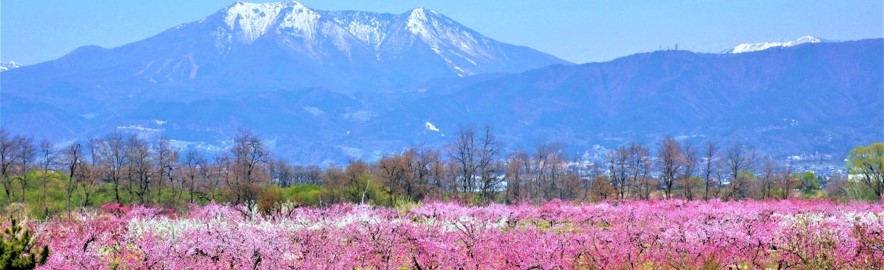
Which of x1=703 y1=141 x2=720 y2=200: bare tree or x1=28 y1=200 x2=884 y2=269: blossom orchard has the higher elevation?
x1=703 y1=141 x2=720 y2=200: bare tree

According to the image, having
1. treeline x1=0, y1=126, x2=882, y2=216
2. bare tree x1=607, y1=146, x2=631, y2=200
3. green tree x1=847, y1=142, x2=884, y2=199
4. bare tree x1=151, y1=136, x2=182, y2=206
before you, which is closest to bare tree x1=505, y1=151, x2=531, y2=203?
treeline x1=0, y1=126, x2=882, y2=216

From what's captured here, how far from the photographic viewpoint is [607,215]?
26.3m

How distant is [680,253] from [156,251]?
850 centimetres

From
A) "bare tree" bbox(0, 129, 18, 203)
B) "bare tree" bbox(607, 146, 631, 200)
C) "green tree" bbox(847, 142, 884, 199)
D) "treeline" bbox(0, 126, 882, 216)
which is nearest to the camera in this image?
"bare tree" bbox(0, 129, 18, 203)

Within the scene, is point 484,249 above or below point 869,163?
below

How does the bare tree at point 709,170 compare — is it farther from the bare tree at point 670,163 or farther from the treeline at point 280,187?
the bare tree at point 670,163

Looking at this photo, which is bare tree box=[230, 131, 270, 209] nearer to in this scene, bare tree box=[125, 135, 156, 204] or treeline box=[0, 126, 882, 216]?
treeline box=[0, 126, 882, 216]

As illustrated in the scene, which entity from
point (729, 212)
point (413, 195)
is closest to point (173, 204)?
point (413, 195)

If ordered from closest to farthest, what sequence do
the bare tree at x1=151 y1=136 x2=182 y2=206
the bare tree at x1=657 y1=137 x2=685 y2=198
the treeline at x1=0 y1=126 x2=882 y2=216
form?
the treeline at x1=0 y1=126 x2=882 y2=216 → the bare tree at x1=151 y1=136 x2=182 y2=206 → the bare tree at x1=657 y1=137 x2=685 y2=198

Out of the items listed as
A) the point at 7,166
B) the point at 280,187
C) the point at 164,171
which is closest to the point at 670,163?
the point at 280,187

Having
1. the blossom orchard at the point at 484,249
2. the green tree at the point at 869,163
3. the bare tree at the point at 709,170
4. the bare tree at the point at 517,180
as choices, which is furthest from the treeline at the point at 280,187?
the blossom orchard at the point at 484,249

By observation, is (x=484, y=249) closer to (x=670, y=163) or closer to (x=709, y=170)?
(x=670, y=163)

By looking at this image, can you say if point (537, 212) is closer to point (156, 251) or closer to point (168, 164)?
point (156, 251)

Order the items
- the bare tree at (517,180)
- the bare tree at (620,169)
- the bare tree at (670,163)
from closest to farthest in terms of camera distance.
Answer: the bare tree at (670,163), the bare tree at (517,180), the bare tree at (620,169)
